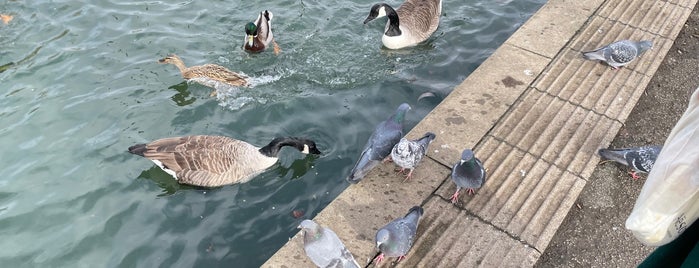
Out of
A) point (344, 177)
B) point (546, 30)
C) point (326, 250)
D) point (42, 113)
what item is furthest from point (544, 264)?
point (42, 113)

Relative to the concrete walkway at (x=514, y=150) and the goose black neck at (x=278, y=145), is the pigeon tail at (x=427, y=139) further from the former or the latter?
the goose black neck at (x=278, y=145)

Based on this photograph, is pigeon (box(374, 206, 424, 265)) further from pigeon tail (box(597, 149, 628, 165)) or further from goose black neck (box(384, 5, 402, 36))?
goose black neck (box(384, 5, 402, 36))

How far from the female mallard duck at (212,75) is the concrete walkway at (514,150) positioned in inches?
116

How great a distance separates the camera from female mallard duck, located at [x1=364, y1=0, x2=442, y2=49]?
908cm

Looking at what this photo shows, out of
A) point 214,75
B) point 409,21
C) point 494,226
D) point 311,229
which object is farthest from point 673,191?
point 409,21

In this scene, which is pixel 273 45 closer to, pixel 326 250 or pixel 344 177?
pixel 344 177

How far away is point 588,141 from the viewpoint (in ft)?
19.1

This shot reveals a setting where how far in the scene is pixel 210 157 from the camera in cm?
634

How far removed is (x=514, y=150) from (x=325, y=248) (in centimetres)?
245

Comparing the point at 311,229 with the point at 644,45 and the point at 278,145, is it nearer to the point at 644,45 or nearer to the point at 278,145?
the point at 278,145

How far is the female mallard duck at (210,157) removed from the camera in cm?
632

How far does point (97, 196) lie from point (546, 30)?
21.5 feet

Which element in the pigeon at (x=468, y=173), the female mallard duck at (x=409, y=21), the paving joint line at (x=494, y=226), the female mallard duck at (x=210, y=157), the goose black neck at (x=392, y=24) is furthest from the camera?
the female mallard duck at (x=409, y=21)

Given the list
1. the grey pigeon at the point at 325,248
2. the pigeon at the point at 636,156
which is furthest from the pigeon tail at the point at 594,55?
the grey pigeon at the point at 325,248
